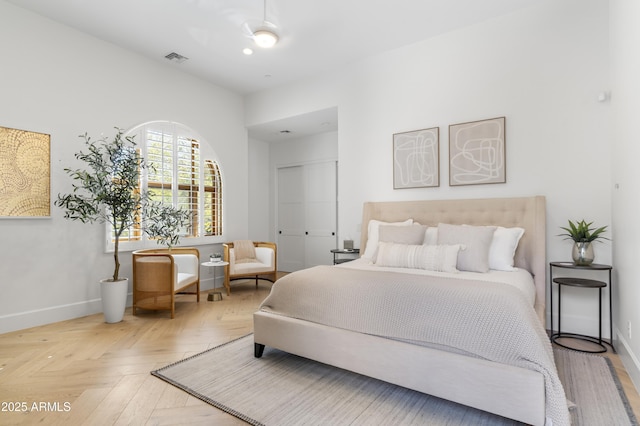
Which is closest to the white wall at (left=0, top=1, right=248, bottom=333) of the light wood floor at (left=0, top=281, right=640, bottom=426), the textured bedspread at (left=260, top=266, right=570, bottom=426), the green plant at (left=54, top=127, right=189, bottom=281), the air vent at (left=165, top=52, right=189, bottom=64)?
the green plant at (left=54, top=127, right=189, bottom=281)

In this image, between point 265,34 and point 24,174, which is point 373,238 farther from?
point 24,174

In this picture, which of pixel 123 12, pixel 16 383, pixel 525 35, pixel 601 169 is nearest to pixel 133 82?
pixel 123 12

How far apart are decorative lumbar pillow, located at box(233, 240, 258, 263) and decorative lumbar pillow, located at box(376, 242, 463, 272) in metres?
2.53

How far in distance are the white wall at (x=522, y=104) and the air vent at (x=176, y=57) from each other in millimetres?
2343

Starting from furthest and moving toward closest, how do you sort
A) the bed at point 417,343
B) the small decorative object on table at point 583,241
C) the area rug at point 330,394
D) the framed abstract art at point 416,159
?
the framed abstract art at point 416,159
the small decorative object on table at point 583,241
the area rug at point 330,394
the bed at point 417,343

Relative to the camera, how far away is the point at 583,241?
2.94 metres

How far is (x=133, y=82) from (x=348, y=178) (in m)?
3.09

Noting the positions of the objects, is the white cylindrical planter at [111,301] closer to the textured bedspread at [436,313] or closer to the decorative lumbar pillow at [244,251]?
the decorative lumbar pillow at [244,251]

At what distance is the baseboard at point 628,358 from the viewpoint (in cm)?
218

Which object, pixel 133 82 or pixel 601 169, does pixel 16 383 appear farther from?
pixel 601 169

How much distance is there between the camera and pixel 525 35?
11.2 ft

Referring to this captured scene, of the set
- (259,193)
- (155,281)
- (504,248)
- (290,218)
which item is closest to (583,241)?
(504,248)

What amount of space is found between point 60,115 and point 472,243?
177 inches

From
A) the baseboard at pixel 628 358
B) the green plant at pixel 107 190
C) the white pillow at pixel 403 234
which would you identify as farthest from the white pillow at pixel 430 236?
the green plant at pixel 107 190
